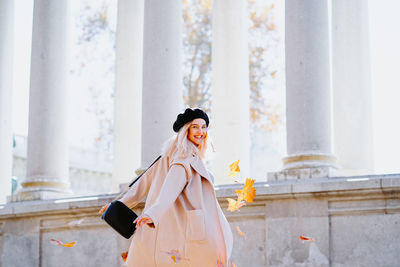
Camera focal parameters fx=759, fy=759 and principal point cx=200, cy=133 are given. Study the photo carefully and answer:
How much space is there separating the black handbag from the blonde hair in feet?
7.70

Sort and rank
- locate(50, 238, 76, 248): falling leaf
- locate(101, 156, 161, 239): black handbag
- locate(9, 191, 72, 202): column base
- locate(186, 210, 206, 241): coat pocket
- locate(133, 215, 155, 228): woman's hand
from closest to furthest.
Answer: locate(133, 215, 155, 228): woman's hand < locate(186, 210, 206, 241): coat pocket < locate(101, 156, 161, 239): black handbag < locate(50, 238, 76, 248): falling leaf < locate(9, 191, 72, 202): column base

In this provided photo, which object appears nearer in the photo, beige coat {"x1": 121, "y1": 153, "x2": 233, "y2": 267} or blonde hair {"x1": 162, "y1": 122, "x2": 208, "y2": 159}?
beige coat {"x1": 121, "y1": 153, "x2": 233, "y2": 267}

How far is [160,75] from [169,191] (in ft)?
55.8

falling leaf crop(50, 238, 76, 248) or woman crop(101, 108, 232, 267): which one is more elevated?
woman crop(101, 108, 232, 267)

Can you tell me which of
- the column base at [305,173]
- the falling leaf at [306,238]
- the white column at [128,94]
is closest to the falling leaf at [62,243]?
the column base at [305,173]

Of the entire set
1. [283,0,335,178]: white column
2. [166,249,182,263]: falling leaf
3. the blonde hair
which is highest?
[283,0,335,178]: white column

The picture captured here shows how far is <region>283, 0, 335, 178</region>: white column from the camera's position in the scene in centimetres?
3475

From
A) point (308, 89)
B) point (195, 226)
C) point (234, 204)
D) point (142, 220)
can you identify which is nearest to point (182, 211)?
point (195, 226)

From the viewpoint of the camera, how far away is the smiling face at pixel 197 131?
960 inches

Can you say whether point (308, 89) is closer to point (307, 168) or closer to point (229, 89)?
point (307, 168)

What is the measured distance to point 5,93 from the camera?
4947 cm

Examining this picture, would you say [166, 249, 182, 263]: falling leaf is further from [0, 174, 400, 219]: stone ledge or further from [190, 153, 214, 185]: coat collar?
[0, 174, 400, 219]: stone ledge

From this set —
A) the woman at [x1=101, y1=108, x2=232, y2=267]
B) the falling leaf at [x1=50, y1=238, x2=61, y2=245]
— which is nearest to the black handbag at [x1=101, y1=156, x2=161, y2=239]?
the woman at [x1=101, y1=108, x2=232, y2=267]

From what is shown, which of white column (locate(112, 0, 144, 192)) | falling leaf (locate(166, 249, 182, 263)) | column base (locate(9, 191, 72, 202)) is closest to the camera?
falling leaf (locate(166, 249, 182, 263))
